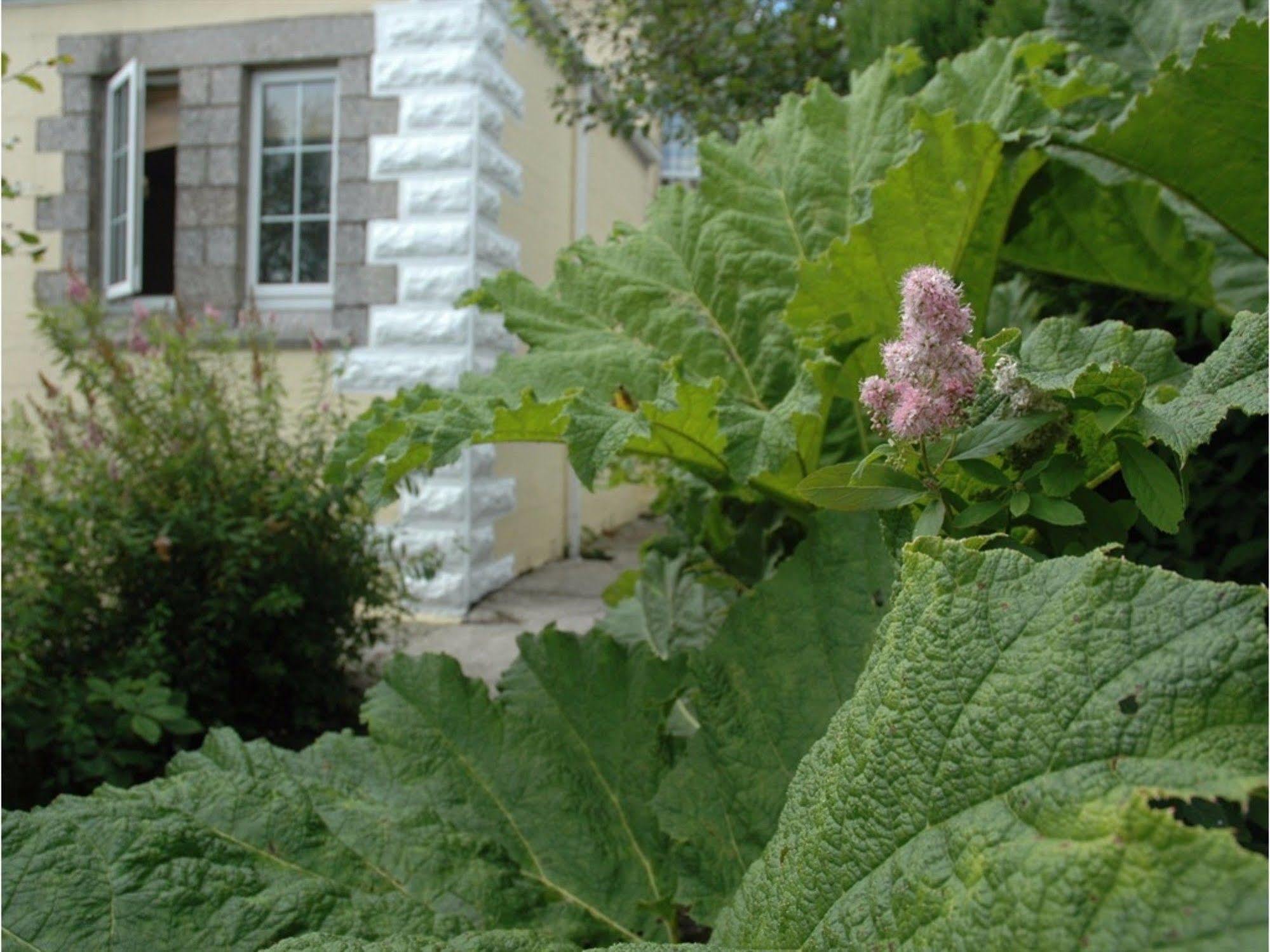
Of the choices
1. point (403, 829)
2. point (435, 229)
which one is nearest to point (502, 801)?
point (403, 829)

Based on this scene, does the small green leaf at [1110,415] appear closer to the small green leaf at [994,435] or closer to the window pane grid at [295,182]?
the small green leaf at [994,435]

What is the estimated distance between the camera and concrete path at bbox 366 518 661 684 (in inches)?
169

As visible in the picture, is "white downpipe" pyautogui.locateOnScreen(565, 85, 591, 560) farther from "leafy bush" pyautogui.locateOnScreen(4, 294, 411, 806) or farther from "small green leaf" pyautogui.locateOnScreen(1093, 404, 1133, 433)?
"small green leaf" pyautogui.locateOnScreen(1093, 404, 1133, 433)

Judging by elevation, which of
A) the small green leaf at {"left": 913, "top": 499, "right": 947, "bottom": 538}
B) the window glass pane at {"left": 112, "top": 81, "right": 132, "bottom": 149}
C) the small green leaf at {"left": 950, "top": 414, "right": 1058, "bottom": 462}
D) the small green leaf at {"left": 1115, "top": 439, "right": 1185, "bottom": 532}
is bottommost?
the small green leaf at {"left": 913, "top": 499, "right": 947, "bottom": 538}

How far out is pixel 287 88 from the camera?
18.8ft

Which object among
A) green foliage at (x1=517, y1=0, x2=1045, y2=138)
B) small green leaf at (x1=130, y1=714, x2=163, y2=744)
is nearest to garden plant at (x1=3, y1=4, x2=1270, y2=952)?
small green leaf at (x1=130, y1=714, x2=163, y2=744)

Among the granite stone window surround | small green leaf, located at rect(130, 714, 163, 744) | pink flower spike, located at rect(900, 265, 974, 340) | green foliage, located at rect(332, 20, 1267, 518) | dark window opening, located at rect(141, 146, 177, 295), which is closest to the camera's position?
pink flower spike, located at rect(900, 265, 974, 340)

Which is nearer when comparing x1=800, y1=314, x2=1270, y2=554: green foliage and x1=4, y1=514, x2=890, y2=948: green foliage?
x1=800, y1=314, x2=1270, y2=554: green foliage

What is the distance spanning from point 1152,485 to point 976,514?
125 mm

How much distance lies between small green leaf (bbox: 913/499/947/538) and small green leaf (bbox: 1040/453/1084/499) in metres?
0.08

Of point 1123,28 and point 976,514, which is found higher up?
point 1123,28

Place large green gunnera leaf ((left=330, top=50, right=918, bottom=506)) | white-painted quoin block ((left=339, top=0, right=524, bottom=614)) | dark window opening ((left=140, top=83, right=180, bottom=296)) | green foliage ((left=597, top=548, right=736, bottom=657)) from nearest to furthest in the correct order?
large green gunnera leaf ((left=330, top=50, right=918, bottom=506))
green foliage ((left=597, top=548, right=736, bottom=657))
white-painted quoin block ((left=339, top=0, right=524, bottom=614))
dark window opening ((left=140, top=83, right=180, bottom=296))

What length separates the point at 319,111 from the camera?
570 centimetres

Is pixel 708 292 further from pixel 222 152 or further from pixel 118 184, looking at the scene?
pixel 118 184
